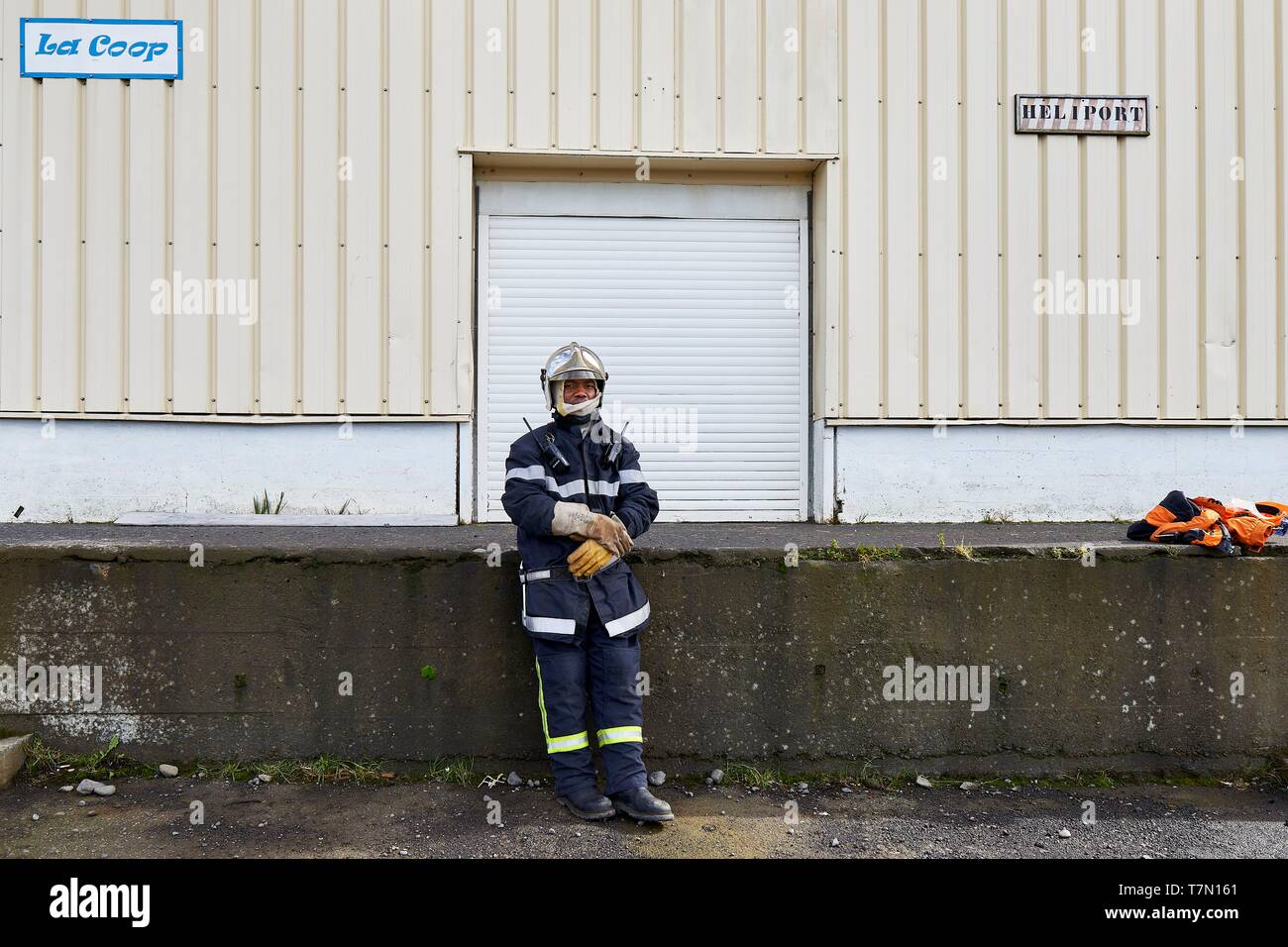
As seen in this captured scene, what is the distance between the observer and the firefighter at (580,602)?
4613mm

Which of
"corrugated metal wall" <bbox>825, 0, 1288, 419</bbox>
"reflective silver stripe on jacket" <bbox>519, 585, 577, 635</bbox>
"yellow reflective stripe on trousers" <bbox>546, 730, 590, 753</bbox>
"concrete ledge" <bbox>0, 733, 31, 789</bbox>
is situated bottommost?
"concrete ledge" <bbox>0, 733, 31, 789</bbox>

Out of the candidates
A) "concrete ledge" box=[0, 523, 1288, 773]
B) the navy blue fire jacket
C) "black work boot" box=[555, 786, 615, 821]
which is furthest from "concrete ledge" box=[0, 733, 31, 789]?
"black work boot" box=[555, 786, 615, 821]

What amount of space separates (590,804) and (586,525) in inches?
57.1

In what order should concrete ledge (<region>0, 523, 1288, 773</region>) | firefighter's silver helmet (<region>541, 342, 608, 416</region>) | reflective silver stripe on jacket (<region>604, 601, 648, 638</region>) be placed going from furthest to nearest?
concrete ledge (<region>0, 523, 1288, 773</region>) → firefighter's silver helmet (<region>541, 342, 608, 416</region>) → reflective silver stripe on jacket (<region>604, 601, 648, 638</region>)

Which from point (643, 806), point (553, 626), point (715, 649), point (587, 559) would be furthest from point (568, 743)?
point (715, 649)

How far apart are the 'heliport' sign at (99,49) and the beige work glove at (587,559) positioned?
17.9 feet

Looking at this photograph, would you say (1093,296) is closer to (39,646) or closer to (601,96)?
(601,96)

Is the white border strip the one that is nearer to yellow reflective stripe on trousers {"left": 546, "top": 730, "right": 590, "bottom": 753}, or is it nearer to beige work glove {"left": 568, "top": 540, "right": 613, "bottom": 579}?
beige work glove {"left": 568, "top": 540, "right": 613, "bottom": 579}

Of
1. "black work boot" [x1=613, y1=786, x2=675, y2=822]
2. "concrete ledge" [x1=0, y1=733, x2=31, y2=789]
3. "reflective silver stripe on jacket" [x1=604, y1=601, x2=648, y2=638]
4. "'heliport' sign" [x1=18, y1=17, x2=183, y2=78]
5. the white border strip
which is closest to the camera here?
"black work boot" [x1=613, y1=786, x2=675, y2=822]

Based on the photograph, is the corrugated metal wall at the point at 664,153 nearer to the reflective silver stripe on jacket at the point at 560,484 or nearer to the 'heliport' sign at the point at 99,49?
the 'heliport' sign at the point at 99,49

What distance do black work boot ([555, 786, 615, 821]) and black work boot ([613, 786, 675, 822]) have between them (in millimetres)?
98

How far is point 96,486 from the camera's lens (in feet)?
23.2

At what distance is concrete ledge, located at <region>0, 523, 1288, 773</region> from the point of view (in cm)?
527

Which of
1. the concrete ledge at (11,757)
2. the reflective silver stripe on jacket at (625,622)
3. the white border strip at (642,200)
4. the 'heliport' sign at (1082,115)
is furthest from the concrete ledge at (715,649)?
the 'heliport' sign at (1082,115)
